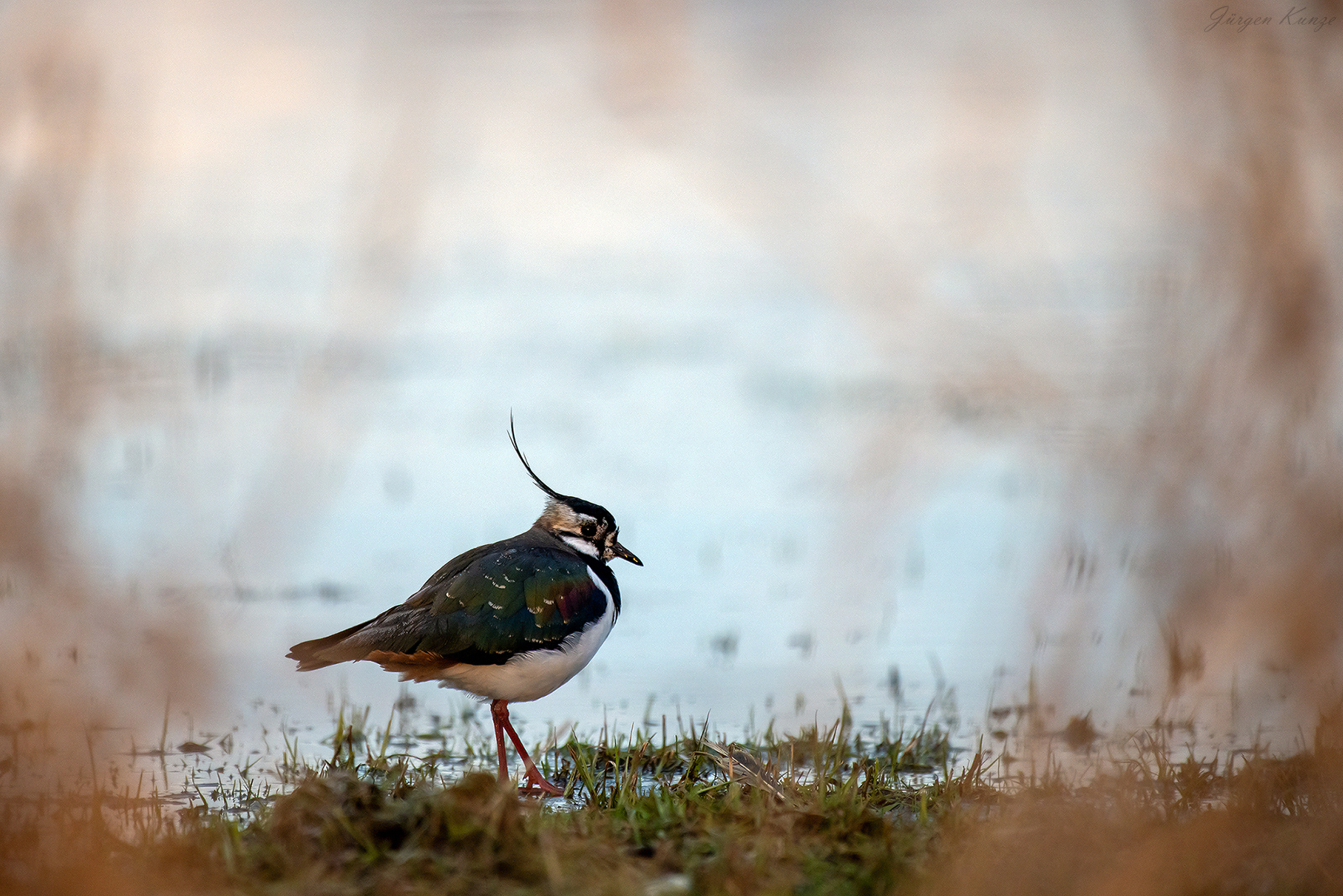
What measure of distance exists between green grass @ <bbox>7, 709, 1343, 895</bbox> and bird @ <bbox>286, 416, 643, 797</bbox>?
0.62 m

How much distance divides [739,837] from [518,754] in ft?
5.24

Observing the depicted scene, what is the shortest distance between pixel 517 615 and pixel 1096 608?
8.45 ft

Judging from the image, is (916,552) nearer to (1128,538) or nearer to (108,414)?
(1128,538)

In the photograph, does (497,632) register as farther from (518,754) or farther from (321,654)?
(321,654)

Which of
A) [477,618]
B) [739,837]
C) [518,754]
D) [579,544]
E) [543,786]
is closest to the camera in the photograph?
[739,837]

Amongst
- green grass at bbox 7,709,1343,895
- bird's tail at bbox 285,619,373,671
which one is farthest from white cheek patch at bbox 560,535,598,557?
green grass at bbox 7,709,1343,895

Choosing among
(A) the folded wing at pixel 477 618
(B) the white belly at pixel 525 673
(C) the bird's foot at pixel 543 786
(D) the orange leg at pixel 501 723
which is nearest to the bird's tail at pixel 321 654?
(A) the folded wing at pixel 477 618

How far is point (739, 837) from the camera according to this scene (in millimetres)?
3424

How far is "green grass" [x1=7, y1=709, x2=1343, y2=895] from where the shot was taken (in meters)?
3.00

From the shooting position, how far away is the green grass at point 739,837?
3.00 meters

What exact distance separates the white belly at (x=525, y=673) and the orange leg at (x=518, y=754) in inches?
2.3

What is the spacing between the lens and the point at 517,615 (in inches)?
188

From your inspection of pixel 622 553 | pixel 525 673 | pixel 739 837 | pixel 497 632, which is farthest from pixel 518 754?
pixel 739 837

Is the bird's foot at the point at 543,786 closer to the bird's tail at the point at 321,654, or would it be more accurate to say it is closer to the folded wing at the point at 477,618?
the folded wing at the point at 477,618
